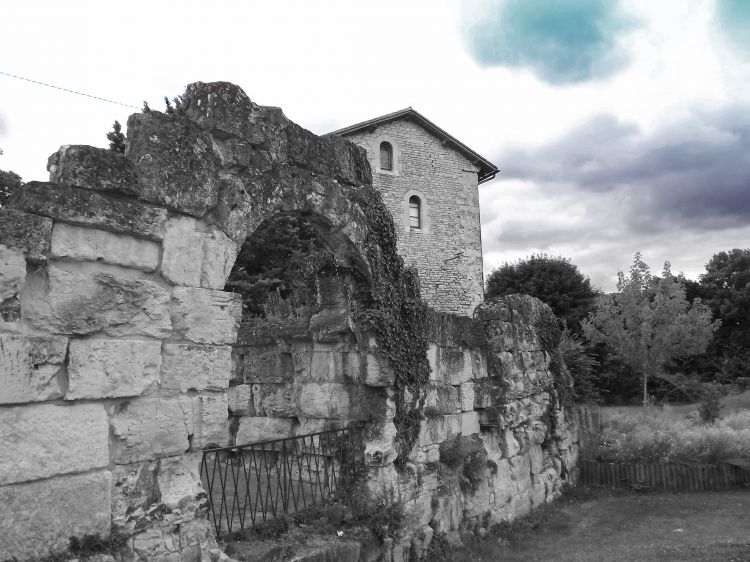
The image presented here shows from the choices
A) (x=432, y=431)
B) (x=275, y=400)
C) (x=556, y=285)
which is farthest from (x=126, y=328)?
(x=556, y=285)

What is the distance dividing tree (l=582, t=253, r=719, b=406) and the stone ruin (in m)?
19.4

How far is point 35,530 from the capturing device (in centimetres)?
343

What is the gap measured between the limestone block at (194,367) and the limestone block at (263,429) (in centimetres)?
328

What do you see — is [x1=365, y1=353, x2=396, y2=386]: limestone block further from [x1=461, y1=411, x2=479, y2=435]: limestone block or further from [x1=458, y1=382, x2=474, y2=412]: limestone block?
[x1=461, y1=411, x2=479, y2=435]: limestone block

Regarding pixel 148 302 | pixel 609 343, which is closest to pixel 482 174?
pixel 609 343

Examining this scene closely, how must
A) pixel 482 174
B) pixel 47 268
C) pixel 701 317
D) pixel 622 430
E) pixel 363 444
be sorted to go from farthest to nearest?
pixel 482 174 < pixel 701 317 < pixel 622 430 < pixel 363 444 < pixel 47 268

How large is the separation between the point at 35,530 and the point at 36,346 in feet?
3.28

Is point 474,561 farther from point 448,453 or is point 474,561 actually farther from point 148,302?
point 148,302

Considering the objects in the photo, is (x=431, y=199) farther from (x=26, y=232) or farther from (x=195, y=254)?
(x=26, y=232)

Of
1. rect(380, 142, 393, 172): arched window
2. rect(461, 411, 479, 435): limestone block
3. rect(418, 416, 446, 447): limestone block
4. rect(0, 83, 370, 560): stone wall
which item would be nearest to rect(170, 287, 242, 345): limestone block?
rect(0, 83, 370, 560): stone wall

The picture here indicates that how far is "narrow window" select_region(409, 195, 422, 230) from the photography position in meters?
25.4

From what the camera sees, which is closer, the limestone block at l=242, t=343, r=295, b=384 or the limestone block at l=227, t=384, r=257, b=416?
the limestone block at l=242, t=343, r=295, b=384

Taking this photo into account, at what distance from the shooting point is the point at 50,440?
3.54 metres

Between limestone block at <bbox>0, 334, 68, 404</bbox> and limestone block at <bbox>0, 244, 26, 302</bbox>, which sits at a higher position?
limestone block at <bbox>0, 244, 26, 302</bbox>
